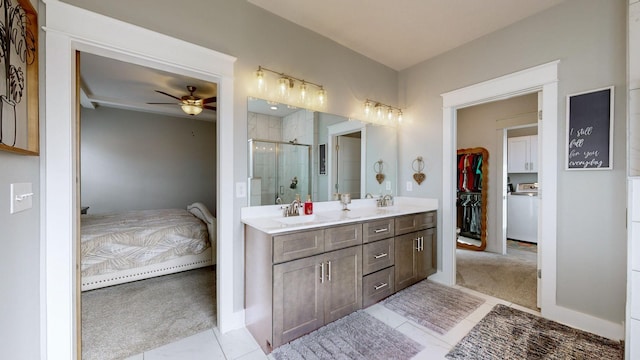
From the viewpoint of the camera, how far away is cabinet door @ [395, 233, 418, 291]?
8.20 feet

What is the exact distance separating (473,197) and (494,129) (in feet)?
4.09

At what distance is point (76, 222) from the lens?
1.52 metres

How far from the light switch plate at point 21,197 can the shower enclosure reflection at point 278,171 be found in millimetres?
1232

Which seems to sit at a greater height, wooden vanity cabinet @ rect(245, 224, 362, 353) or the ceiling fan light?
the ceiling fan light

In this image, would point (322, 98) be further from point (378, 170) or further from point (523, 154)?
point (523, 154)

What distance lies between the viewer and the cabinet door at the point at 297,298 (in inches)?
66.2

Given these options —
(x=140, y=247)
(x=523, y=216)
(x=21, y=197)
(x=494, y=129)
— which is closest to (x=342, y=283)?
(x=21, y=197)

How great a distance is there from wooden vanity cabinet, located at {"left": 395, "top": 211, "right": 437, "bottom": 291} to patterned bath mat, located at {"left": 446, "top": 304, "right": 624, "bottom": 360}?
2.30 feet

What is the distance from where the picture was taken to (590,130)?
6.43 feet

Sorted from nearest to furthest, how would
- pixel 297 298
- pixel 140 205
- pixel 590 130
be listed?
pixel 297 298 < pixel 590 130 < pixel 140 205

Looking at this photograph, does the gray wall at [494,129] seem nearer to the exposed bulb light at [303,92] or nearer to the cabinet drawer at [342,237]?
the cabinet drawer at [342,237]

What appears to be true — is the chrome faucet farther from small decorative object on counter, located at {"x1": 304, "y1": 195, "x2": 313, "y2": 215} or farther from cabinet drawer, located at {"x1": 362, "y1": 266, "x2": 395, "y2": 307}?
cabinet drawer, located at {"x1": 362, "y1": 266, "x2": 395, "y2": 307}

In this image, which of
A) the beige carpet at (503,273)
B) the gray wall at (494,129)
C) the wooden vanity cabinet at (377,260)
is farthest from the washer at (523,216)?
the wooden vanity cabinet at (377,260)

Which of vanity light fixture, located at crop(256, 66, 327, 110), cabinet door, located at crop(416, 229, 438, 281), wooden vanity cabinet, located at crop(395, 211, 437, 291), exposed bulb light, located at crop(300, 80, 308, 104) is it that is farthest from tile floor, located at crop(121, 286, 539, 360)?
exposed bulb light, located at crop(300, 80, 308, 104)
